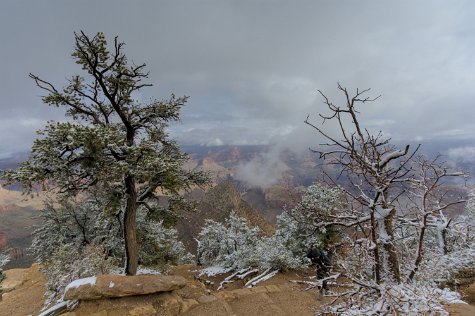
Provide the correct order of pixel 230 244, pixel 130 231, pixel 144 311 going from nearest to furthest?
pixel 144 311
pixel 130 231
pixel 230 244

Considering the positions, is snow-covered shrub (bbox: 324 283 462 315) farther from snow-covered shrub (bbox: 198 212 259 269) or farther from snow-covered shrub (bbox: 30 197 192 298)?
snow-covered shrub (bbox: 198 212 259 269)

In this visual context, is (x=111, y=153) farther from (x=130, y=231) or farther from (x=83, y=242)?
(x=83, y=242)

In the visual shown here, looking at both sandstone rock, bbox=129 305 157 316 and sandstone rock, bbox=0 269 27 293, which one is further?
sandstone rock, bbox=0 269 27 293

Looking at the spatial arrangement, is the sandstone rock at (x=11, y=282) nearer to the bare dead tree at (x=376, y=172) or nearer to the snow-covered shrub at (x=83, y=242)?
the snow-covered shrub at (x=83, y=242)

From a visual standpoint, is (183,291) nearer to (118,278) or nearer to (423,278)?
(118,278)

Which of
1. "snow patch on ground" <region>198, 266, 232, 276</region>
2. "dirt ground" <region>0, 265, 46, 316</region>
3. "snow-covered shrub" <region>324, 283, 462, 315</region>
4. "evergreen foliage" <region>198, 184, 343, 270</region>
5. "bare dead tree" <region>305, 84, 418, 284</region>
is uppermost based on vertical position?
"bare dead tree" <region>305, 84, 418, 284</region>

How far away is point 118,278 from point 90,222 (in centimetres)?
1233

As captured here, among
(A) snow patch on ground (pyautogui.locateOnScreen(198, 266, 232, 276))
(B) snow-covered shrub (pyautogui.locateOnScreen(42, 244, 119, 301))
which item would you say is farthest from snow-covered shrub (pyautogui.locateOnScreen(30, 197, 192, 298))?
(A) snow patch on ground (pyautogui.locateOnScreen(198, 266, 232, 276))

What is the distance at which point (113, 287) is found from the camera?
10.2 meters

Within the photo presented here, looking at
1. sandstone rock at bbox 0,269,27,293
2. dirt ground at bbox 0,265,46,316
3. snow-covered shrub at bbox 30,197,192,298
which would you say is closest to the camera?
snow-covered shrub at bbox 30,197,192,298

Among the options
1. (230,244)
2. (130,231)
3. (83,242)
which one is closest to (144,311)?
(130,231)

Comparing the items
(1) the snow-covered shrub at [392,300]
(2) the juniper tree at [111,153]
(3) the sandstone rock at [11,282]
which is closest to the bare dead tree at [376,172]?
(1) the snow-covered shrub at [392,300]

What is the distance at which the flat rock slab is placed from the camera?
32.6ft

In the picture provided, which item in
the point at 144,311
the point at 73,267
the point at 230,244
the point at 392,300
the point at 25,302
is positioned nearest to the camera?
the point at 392,300
